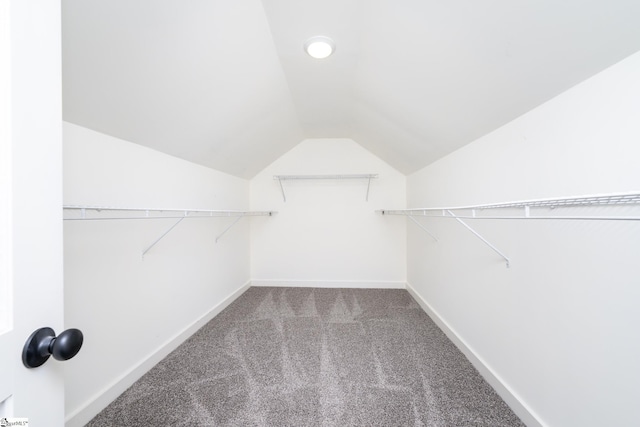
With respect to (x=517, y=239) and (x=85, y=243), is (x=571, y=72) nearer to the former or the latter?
(x=517, y=239)

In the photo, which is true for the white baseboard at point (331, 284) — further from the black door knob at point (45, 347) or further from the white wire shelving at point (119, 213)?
the black door knob at point (45, 347)

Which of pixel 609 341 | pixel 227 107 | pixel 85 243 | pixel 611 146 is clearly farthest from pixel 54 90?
pixel 609 341

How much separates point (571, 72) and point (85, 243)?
2.26 m

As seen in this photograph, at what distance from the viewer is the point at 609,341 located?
81 centimetres

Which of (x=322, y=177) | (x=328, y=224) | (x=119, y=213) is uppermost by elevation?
(x=322, y=177)

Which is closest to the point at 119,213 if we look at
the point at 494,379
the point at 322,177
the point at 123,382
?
the point at 123,382

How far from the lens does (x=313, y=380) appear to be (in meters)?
1.44

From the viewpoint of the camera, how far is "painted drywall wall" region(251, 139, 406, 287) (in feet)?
10.2

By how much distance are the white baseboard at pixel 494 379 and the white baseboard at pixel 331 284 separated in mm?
928

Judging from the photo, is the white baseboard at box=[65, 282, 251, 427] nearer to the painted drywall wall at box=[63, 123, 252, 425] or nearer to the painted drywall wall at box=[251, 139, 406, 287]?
the painted drywall wall at box=[63, 123, 252, 425]

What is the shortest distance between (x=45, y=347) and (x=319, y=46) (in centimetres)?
161

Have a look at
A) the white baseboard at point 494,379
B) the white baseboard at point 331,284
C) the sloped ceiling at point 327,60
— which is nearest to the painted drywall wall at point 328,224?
the white baseboard at point 331,284

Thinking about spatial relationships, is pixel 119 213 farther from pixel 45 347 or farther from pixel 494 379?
pixel 494 379

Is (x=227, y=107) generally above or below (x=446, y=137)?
above
